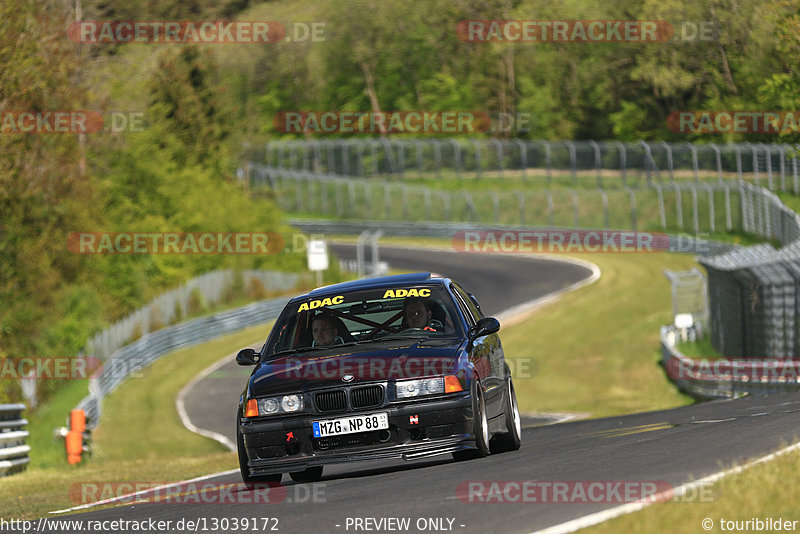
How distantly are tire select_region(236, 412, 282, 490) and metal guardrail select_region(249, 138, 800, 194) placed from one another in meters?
40.2

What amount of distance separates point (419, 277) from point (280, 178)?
67.4 m

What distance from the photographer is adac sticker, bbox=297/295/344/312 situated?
457 inches

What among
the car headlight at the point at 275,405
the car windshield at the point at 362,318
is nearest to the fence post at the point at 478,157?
the car windshield at the point at 362,318

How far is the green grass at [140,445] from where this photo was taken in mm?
15344

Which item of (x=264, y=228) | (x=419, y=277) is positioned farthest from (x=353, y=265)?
(x=419, y=277)

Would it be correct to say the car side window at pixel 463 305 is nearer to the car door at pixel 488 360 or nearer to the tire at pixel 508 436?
the car door at pixel 488 360

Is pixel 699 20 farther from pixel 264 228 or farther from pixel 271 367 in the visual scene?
pixel 271 367

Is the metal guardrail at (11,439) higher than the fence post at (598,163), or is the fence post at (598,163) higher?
the fence post at (598,163)

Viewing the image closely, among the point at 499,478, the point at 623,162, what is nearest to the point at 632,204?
the point at 623,162

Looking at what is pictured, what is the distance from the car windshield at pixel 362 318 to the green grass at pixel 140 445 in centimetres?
263

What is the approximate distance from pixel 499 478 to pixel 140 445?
20.3 metres

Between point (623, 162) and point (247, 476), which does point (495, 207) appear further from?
point (247, 476)

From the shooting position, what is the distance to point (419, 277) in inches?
472

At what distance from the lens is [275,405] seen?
10312 millimetres
